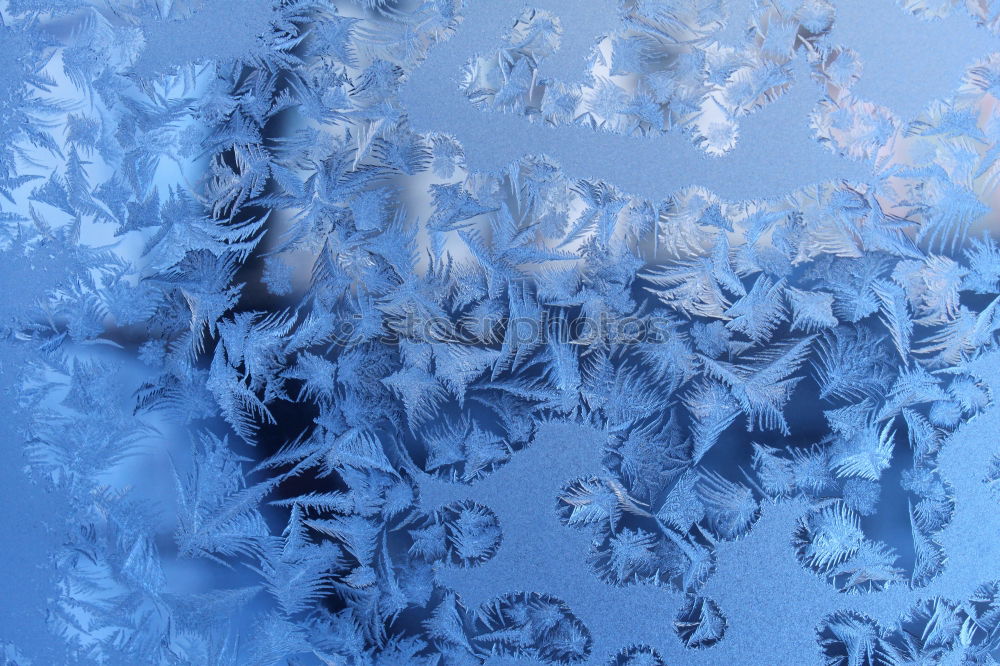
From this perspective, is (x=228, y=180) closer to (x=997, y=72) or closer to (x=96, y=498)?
(x=96, y=498)

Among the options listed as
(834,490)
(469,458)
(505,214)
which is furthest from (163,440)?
(834,490)

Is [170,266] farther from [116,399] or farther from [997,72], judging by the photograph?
[997,72]

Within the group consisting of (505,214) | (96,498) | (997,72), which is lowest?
(96,498)

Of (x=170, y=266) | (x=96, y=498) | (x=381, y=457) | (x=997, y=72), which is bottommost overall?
(x=96, y=498)

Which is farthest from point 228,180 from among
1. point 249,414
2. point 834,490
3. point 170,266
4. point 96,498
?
point 834,490

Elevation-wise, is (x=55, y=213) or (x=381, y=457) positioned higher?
(x=55, y=213)

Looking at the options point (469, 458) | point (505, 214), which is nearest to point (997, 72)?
point (505, 214)

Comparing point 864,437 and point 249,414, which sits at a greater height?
point 864,437

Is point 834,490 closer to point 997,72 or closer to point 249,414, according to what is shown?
point 997,72
